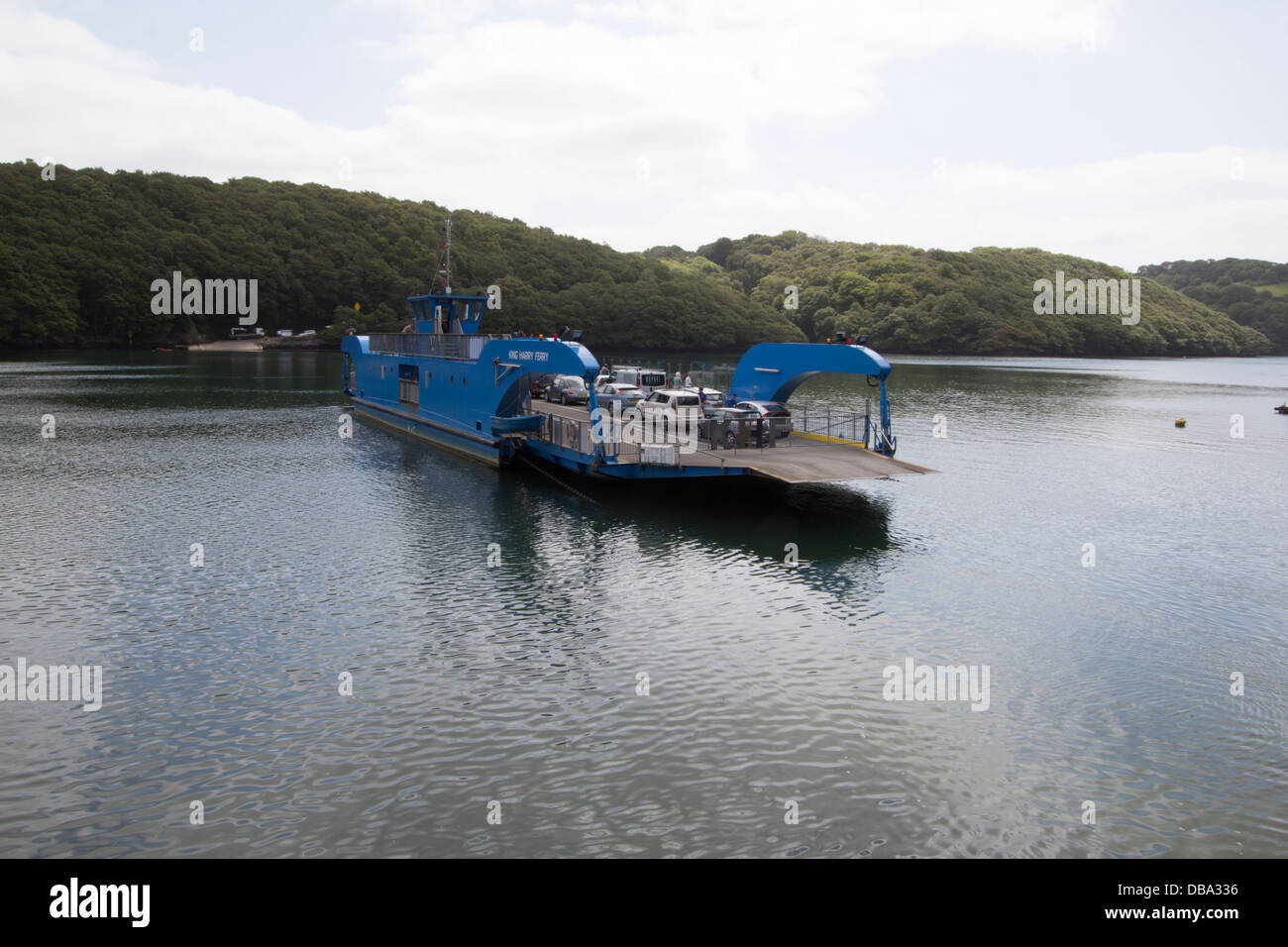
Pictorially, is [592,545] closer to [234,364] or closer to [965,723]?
[965,723]

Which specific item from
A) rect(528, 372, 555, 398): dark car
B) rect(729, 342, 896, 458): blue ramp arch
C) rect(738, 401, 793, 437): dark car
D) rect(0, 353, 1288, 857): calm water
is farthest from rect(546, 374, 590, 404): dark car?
rect(738, 401, 793, 437): dark car

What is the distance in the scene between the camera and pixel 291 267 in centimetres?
15788

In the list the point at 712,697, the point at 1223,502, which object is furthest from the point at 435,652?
the point at 1223,502

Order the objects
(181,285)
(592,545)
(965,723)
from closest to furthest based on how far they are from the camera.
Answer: (965,723) < (592,545) < (181,285)

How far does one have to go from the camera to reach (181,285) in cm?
14238

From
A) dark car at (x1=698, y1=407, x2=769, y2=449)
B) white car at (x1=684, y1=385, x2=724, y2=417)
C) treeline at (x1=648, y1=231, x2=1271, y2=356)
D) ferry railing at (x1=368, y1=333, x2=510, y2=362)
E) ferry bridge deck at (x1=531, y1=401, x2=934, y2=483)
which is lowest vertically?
ferry bridge deck at (x1=531, y1=401, x2=934, y2=483)

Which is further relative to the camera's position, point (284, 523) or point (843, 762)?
point (284, 523)

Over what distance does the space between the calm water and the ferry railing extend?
8245mm

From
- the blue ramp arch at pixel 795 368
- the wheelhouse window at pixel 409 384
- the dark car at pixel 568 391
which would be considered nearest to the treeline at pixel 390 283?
the wheelhouse window at pixel 409 384

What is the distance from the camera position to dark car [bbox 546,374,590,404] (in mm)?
47531

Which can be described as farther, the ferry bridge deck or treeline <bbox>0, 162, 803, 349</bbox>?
treeline <bbox>0, 162, 803, 349</bbox>

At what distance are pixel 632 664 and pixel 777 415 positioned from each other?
21.0 meters

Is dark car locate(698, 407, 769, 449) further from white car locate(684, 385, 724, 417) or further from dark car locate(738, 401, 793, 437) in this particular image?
white car locate(684, 385, 724, 417)

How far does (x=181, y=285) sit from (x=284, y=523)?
135591mm
